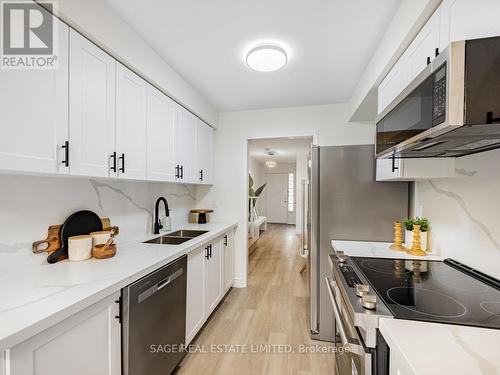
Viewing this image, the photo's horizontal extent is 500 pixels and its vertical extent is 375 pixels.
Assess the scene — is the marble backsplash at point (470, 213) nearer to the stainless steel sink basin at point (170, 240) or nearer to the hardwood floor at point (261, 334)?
the hardwood floor at point (261, 334)

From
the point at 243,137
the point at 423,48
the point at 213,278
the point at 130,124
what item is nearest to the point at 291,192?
the point at 243,137

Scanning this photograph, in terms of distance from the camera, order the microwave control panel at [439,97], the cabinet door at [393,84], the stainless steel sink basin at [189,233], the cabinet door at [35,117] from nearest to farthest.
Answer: the microwave control panel at [439,97] → the cabinet door at [35,117] → the cabinet door at [393,84] → the stainless steel sink basin at [189,233]

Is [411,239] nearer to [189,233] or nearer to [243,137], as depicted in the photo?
[189,233]

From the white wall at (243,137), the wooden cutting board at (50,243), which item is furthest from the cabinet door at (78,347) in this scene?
the white wall at (243,137)

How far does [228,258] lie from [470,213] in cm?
238

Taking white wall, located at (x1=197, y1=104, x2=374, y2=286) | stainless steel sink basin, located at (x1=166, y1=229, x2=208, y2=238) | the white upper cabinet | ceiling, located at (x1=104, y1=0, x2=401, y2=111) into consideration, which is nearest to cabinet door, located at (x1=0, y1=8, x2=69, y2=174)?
ceiling, located at (x1=104, y1=0, x2=401, y2=111)

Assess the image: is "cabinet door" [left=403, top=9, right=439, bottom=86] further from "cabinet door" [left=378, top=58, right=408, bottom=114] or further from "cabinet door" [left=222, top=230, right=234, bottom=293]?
"cabinet door" [left=222, top=230, right=234, bottom=293]

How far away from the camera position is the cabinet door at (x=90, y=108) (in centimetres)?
124

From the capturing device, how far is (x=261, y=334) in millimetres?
2184

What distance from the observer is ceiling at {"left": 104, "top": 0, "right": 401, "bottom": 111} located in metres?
1.40

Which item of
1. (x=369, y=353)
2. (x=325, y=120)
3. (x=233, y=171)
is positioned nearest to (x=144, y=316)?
(x=369, y=353)

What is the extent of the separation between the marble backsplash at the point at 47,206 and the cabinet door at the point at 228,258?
99 cm

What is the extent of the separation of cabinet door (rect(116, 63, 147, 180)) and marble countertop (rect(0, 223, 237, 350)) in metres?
0.60

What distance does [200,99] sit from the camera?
2730mm
